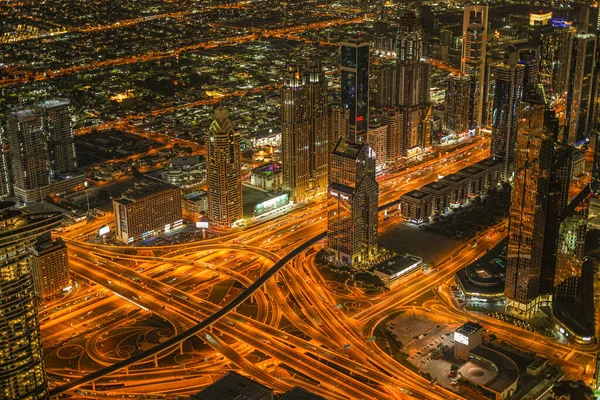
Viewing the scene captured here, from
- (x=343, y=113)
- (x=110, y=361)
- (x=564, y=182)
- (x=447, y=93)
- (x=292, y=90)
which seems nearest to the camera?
(x=110, y=361)

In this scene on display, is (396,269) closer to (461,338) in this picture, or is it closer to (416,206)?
(416,206)

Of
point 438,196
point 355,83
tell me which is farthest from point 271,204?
point 438,196

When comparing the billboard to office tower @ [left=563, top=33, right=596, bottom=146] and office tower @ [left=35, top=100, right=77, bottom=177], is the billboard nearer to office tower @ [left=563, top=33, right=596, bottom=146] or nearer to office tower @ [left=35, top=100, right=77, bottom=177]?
office tower @ [left=35, top=100, right=77, bottom=177]

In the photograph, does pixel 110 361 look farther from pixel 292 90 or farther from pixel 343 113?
pixel 343 113

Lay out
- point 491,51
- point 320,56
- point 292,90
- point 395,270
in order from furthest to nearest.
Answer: point 320,56, point 491,51, point 292,90, point 395,270

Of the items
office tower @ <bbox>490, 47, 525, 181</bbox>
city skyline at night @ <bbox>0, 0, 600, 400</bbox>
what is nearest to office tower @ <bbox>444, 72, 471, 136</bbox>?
city skyline at night @ <bbox>0, 0, 600, 400</bbox>

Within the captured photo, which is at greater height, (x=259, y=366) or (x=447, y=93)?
(x=447, y=93)

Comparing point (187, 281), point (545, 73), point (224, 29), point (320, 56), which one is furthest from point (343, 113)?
point (224, 29)
